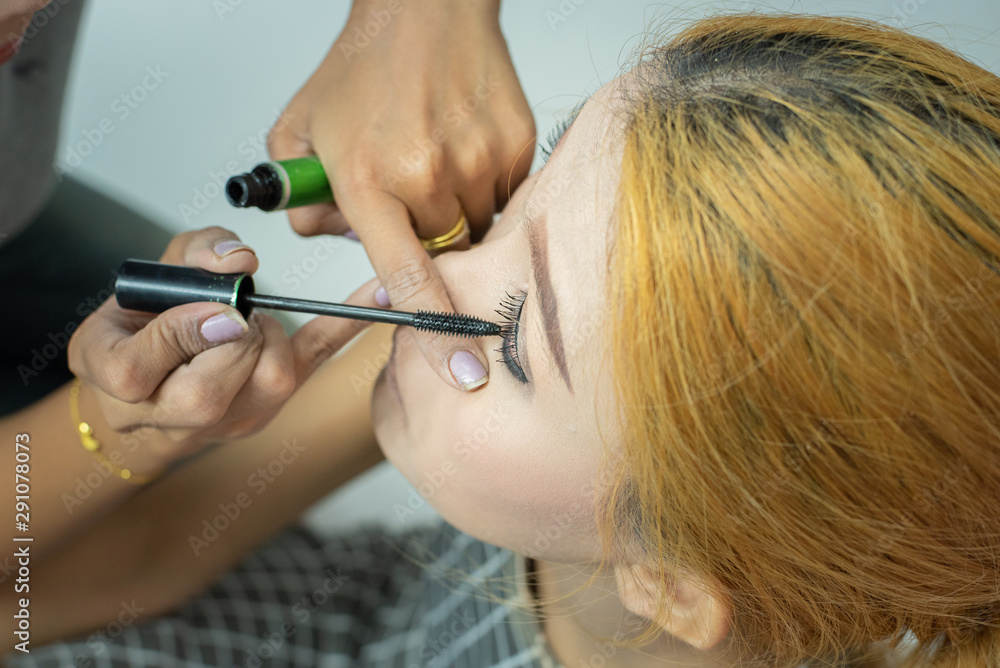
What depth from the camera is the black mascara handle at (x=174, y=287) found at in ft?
1.99

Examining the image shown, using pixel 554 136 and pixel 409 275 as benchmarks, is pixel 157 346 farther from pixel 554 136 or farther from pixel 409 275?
pixel 554 136

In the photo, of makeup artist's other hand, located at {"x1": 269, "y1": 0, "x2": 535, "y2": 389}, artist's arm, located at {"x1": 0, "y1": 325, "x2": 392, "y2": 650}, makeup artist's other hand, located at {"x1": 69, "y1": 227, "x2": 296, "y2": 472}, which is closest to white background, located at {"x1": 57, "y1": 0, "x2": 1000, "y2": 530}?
artist's arm, located at {"x1": 0, "y1": 325, "x2": 392, "y2": 650}

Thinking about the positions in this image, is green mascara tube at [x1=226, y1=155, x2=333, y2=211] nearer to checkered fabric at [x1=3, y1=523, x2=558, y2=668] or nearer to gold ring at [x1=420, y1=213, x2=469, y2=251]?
gold ring at [x1=420, y1=213, x2=469, y2=251]

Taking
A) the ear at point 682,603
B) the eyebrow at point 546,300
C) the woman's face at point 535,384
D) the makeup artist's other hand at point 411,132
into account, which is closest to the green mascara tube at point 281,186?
the makeup artist's other hand at point 411,132

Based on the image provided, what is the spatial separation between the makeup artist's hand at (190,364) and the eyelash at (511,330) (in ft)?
0.64

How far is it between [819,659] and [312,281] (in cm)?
93

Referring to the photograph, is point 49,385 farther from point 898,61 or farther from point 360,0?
point 898,61

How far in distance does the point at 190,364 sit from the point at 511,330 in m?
0.29

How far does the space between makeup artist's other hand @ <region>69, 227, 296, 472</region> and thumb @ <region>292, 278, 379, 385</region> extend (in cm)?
3

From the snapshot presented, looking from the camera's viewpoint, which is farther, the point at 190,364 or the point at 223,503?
the point at 223,503

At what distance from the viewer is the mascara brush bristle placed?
564 mm

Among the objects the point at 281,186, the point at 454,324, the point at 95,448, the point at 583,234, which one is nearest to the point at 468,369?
the point at 454,324

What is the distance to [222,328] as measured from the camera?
0.59 m

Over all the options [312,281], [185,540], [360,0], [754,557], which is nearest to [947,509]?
[754,557]
